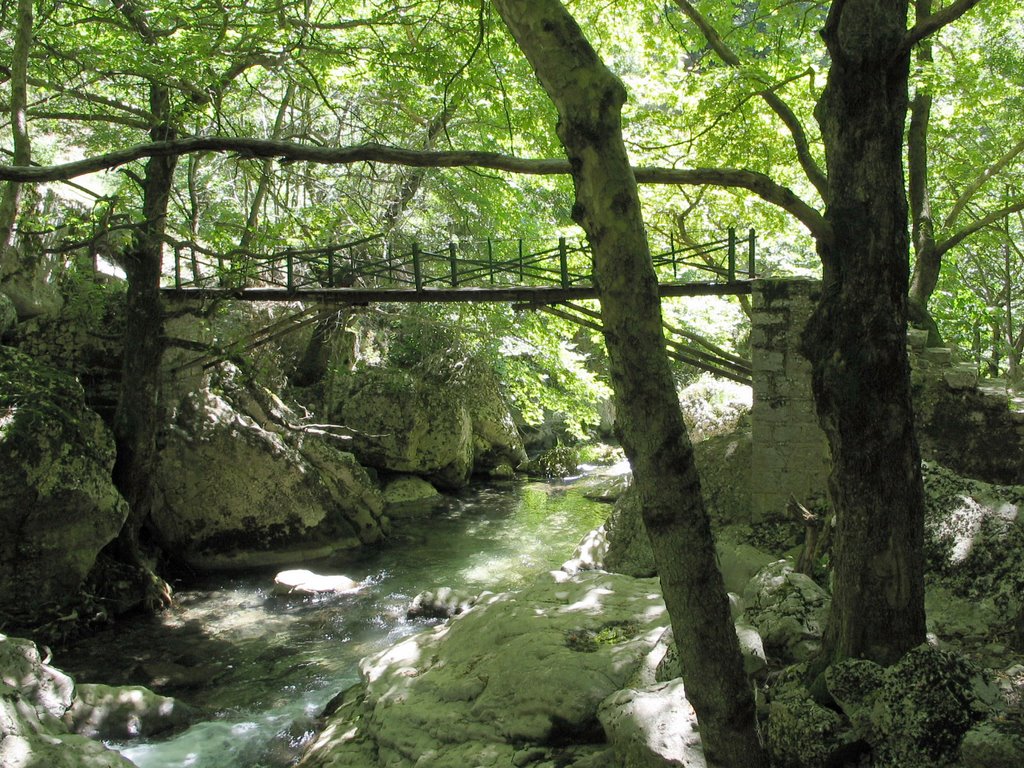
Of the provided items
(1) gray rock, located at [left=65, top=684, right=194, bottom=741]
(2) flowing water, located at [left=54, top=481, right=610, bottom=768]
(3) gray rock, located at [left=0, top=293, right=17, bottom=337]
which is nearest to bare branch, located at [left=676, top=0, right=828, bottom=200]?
(2) flowing water, located at [left=54, top=481, right=610, bottom=768]

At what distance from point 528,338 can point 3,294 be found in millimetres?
7570

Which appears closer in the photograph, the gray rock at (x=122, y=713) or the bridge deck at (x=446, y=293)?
the gray rock at (x=122, y=713)

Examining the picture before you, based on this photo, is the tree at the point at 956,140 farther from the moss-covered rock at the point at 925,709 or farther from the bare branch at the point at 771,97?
the moss-covered rock at the point at 925,709

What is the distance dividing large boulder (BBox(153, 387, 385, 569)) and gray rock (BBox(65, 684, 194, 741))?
4.57 meters

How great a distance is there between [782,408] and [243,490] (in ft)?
24.0

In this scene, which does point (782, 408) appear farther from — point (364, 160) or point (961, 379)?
point (364, 160)

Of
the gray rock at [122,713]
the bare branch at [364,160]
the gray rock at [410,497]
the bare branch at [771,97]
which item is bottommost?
the gray rock at [122,713]

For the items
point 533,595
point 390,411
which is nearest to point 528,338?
point 390,411

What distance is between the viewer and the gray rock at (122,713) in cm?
592

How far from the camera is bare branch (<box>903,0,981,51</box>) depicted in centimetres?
306

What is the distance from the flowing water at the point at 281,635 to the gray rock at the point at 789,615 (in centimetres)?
361

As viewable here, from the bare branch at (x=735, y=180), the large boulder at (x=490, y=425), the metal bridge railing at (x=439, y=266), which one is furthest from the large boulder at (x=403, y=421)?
the bare branch at (x=735, y=180)

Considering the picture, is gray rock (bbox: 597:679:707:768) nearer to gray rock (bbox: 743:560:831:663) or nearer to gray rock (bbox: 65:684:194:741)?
gray rock (bbox: 743:560:831:663)

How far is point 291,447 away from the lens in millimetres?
11711
